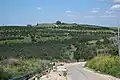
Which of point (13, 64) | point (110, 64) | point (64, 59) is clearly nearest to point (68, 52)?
point (64, 59)

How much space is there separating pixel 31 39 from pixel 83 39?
108ft

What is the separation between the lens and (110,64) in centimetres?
5741

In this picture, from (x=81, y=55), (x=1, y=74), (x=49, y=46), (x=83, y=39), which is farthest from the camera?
(x=83, y=39)

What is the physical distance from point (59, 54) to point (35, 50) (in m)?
19.1

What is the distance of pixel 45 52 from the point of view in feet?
346

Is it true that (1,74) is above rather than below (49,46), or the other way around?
above

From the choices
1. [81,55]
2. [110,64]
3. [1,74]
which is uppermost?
[1,74]

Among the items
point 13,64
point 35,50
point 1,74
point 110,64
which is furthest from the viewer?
point 35,50

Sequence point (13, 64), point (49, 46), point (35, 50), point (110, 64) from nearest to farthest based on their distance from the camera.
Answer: point (13, 64) < point (110, 64) < point (35, 50) < point (49, 46)

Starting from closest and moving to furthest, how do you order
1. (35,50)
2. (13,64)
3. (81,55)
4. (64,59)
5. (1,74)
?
(1,74) → (13,64) → (35,50) → (64,59) → (81,55)

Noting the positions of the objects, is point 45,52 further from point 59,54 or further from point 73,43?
point 73,43

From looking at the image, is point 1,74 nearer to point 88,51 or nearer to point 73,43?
point 88,51

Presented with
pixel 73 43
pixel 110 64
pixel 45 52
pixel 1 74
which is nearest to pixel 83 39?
pixel 73 43

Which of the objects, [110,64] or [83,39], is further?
[83,39]
